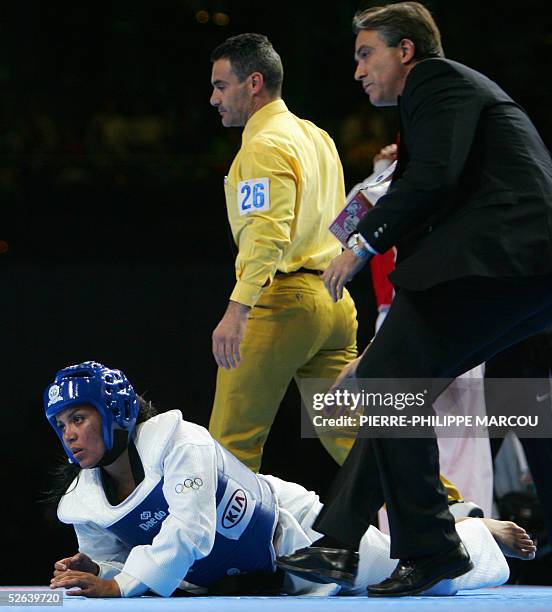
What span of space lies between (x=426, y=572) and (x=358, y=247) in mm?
727

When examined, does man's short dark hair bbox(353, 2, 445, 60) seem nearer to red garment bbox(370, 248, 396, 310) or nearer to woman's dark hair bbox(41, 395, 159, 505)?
woman's dark hair bbox(41, 395, 159, 505)

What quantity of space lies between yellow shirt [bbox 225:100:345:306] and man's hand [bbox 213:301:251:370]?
7 centimetres

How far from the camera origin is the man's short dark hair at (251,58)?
3438 mm

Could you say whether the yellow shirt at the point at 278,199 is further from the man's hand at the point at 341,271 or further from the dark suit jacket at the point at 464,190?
the dark suit jacket at the point at 464,190

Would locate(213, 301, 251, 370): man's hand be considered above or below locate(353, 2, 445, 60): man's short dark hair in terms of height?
below

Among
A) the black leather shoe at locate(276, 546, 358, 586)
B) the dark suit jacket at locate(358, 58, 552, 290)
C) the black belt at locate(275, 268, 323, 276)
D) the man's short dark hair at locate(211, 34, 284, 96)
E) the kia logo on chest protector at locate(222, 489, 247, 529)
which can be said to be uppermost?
the man's short dark hair at locate(211, 34, 284, 96)

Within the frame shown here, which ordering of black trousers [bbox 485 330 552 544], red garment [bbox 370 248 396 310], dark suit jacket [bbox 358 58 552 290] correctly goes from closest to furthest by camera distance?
dark suit jacket [bbox 358 58 552 290]
black trousers [bbox 485 330 552 544]
red garment [bbox 370 248 396 310]

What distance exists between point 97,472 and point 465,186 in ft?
3.89

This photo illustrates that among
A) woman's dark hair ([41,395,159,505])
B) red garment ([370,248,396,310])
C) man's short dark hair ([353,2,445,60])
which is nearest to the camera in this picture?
man's short dark hair ([353,2,445,60])

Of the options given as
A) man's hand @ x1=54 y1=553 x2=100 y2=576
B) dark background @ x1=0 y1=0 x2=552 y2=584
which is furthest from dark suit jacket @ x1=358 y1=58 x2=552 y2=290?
dark background @ x1=0 y1=0 x2=552 y2=584

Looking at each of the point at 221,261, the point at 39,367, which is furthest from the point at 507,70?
the point at 39,367

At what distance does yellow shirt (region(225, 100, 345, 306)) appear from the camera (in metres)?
3.18

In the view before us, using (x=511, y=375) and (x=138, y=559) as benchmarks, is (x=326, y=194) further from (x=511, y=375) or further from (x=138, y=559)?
(x=138, y=559)

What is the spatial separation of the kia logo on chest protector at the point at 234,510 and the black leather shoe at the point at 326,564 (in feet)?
1.15
